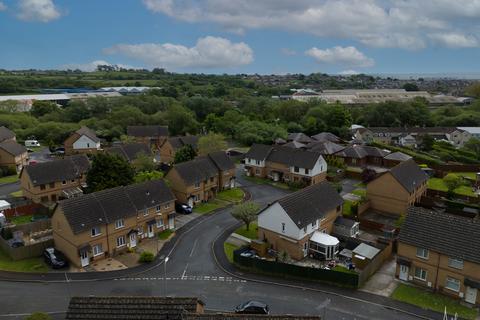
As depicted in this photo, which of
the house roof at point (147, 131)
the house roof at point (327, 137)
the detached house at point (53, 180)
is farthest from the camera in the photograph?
the house roof at point (147, 131)

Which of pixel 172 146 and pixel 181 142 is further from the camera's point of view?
pixel 181 142

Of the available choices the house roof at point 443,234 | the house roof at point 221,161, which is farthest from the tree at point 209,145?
the house roof at point 443,234

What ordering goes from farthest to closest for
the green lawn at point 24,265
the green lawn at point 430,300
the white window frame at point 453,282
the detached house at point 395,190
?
the detached house at point 395,190 < the green lawn at point 24,265 < the white window frame at point 453,282 < the green lawn at point 430,300

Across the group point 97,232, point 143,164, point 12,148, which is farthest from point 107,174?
point 12,148

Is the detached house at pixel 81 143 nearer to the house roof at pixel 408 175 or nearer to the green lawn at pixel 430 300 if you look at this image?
the house roof at pixel 408 175

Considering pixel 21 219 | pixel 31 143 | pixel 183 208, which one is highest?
pixel 31 143

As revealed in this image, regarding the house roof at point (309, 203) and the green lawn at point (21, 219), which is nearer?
the house roof at point (309, 203)

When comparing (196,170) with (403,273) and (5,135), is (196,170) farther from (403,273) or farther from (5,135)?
(5,135)
